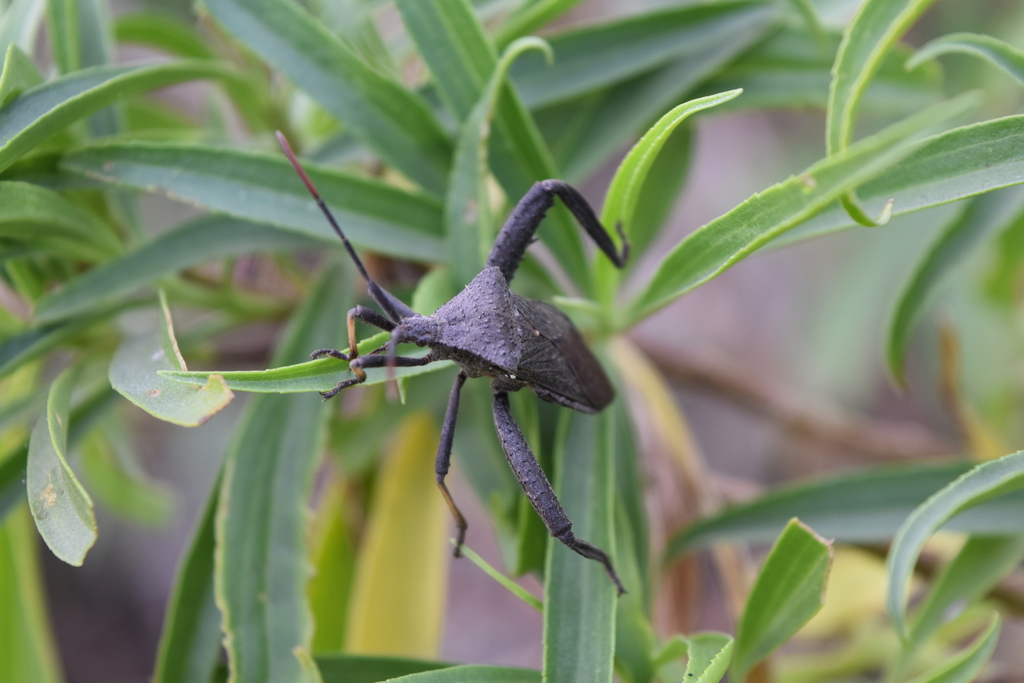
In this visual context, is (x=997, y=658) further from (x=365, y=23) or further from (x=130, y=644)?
(x=130, y=644)

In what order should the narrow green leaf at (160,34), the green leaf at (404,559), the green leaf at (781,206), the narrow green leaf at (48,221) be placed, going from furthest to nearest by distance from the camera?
the narrow green leaf at (160,34) → the green leaf at (404,559) → the narrow green leaf at (48,221) → the green leaf at (781,206)

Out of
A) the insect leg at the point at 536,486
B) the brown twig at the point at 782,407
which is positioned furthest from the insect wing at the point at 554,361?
the brown twig at the point at 782,407

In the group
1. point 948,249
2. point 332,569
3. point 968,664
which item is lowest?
point 968,664

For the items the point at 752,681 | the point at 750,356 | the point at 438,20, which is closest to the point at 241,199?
the point at 438,20

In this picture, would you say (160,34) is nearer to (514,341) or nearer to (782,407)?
(514,341)

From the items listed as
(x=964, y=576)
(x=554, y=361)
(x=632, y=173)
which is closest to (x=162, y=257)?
(x=554, y=361)

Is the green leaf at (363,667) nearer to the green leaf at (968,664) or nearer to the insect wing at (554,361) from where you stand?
the insect wing at (554,361)

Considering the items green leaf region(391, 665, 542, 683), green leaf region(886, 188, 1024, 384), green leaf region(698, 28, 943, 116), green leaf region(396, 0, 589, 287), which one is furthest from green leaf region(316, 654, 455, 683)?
green leaf region(698, 28, 943, 116)
